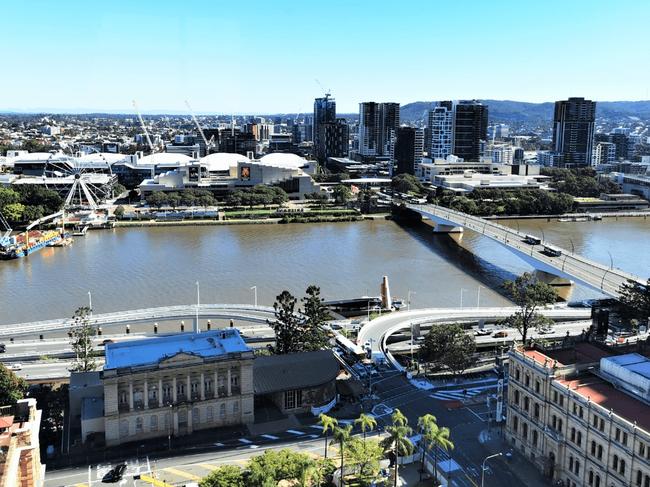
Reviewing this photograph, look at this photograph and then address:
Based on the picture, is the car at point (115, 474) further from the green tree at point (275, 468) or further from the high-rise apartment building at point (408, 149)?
the high-rise apartment building at point (408, 149)

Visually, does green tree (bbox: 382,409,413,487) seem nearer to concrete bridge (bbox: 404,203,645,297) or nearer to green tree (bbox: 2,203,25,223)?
concrete bridge (bbox: 404,203,645,297)

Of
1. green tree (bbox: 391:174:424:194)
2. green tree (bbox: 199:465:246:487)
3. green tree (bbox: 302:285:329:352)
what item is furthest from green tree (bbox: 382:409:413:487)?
green tree (bbox: 391:174:424:194)

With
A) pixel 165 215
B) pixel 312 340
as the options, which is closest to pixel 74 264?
pixel 165 215

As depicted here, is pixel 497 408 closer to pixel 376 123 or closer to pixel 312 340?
pixel 312 340

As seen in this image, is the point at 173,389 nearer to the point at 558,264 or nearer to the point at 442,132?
the point at 558,264

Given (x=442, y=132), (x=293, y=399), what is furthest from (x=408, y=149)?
(x=293, y=399)

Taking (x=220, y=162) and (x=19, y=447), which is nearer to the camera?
(x=19, y=447)
